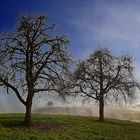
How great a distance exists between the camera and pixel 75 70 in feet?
184

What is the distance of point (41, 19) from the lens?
42375 mm

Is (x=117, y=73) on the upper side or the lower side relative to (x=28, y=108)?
upper

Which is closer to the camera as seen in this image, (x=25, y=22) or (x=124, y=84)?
(x=25, y=22)

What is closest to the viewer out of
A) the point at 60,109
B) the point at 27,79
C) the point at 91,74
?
the point at 27,79

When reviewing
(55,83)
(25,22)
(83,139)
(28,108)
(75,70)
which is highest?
(25,22)

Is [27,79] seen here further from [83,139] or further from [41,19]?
[83,139]

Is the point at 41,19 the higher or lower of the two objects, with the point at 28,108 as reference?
higher

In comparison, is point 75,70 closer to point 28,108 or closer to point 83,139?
point 28,108

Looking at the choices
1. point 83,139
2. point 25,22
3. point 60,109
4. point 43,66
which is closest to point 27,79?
point 43,66

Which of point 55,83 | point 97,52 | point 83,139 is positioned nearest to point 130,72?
point 97,52

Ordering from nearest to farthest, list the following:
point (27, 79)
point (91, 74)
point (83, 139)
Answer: point (83, 139), point (27, 79), point (91, 74)

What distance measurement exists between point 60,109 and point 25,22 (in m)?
95.3

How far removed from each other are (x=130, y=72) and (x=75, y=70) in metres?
9.29

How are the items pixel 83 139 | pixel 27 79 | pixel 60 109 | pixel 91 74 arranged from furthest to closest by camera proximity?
1. pixel 60 109
2. pixel 91 74
3. pixel 27 79
4. pixel 83 139
